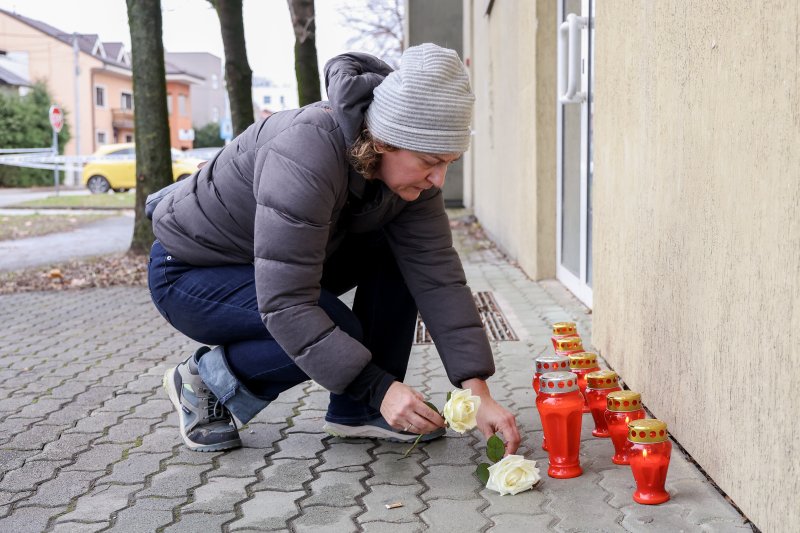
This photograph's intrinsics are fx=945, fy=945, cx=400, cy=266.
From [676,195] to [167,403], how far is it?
2.41m

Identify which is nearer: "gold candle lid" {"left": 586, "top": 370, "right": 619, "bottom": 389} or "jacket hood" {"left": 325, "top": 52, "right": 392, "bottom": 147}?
"jacket hood" {"left": 325, "top": 52, "right": 392, "bottom": 147}

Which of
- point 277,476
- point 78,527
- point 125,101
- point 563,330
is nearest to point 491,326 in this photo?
point 563,330

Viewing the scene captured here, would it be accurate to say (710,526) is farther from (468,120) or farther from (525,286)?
(525,286)

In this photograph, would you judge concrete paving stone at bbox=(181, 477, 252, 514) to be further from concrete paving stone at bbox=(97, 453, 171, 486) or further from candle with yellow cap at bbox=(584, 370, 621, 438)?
candle with yellow cap at bbox=(584, 370, 621, 438)

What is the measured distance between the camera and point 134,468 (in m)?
3.34

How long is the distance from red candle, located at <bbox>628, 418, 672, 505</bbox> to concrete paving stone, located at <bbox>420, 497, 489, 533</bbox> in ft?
1.55

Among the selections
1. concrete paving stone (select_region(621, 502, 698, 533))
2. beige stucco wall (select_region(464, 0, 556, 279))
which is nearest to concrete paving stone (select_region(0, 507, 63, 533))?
concrete paving stone (select_region(621, 502, 698, 533))

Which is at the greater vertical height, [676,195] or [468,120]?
[468,120]

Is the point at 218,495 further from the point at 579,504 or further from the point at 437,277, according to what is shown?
the point at 579,504

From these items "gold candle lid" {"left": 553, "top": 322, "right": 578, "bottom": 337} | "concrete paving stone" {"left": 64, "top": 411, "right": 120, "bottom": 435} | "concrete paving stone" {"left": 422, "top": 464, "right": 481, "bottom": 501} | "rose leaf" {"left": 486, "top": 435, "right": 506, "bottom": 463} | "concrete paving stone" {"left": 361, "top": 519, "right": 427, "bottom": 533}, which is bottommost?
"concrete paving stone" {"left": 64, "top": 411, "right": 120, "bottom": 435}

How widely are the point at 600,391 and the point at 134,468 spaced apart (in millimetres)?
1670

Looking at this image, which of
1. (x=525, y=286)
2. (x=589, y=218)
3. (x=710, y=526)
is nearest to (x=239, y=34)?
(x=525, y=286)

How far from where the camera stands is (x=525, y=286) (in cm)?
753

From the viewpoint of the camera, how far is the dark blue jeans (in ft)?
10.7
